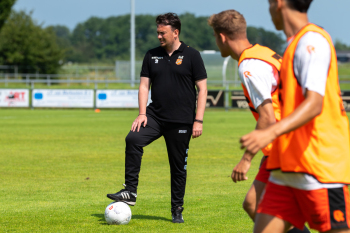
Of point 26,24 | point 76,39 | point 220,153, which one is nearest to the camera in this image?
point 220,153

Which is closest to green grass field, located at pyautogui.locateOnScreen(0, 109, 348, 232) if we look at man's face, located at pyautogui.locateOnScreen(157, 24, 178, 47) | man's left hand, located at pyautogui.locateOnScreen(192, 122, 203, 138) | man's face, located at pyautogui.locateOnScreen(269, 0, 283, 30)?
man's left hand, located at pyautogui.locateOnScreen(192, 122, 203, 138)

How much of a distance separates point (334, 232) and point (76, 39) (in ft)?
477

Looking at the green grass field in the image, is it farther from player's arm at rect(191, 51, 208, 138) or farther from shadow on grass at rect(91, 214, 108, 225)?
player's arm at rect(191, 51, 208, 138)

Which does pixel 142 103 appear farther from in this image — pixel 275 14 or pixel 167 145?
pixel 275 14

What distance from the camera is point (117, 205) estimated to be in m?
5.70

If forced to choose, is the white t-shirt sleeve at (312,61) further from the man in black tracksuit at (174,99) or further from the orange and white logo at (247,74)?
the man in black tracksuit at (174,99)

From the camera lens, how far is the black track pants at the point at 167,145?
571 cm

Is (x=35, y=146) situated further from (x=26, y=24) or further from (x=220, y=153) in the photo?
(x=26, y=24)

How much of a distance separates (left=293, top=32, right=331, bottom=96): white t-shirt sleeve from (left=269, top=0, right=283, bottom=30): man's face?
0.79 ft

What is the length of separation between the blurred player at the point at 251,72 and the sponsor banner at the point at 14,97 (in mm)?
27481

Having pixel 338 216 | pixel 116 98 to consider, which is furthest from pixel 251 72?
pixel 116 98

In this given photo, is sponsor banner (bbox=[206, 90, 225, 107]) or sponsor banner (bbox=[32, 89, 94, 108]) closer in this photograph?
sponsor banner (bbox=[206, 90, 225, 107])

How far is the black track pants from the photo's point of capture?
18.7 feet

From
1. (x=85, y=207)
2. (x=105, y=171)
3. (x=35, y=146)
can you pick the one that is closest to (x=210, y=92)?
(x=35, y=146)
